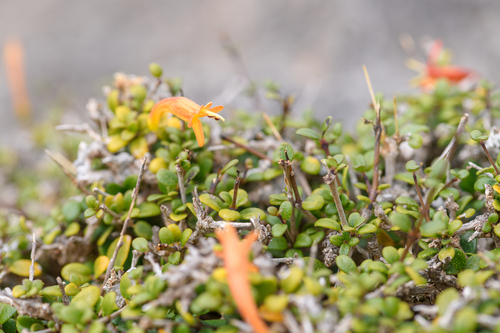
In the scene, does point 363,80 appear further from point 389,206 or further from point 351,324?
point 351,324

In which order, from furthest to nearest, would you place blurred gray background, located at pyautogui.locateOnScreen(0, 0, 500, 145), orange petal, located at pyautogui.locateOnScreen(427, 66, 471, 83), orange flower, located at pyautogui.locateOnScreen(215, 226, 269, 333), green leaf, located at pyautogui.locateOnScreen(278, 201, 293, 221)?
blurred gray background, located at pyautogui.locateOnScreen(0, 0, 500, 145) → orange petal, located at pyautogui.locateOnScreen(427, 66, 471, 83) → green leaf, located at pyautogui.locateOnScreen(278, 201, 293, 221) → orange flower, located at pyautogui.locateOnScreen(215, 226, 269, 333)

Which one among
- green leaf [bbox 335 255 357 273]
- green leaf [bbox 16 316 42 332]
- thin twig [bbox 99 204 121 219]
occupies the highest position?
thin twig [bbox 99 204 121 219]

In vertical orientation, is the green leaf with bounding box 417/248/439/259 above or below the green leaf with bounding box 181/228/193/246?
below

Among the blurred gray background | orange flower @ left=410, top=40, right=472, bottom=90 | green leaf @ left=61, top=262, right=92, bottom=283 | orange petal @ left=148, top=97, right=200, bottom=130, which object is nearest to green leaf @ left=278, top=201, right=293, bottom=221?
orange petal @ left=148, top=97, right=200, bottom=130

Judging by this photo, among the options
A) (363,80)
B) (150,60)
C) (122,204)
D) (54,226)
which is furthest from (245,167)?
(150,60)

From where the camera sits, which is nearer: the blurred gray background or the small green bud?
the small green bud

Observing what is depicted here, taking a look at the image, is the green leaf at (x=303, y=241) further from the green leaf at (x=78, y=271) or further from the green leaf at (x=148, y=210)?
the green leaf at (x=78, y=271)

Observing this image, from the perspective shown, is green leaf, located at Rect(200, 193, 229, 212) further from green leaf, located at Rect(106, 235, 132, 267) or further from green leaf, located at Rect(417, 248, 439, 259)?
green leaf, located at Rect(417, 248, 439, 259)
